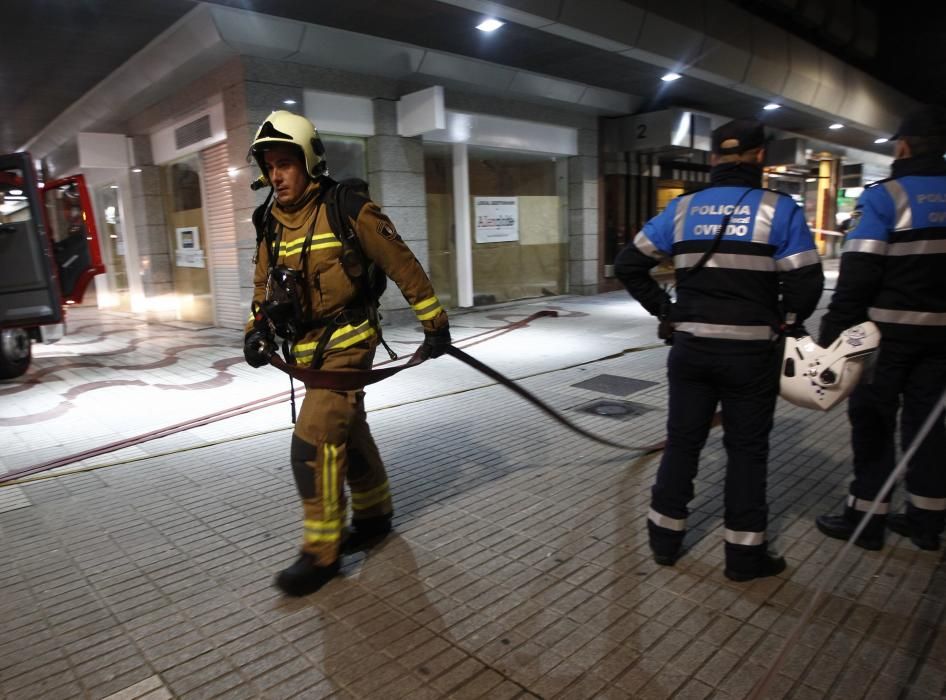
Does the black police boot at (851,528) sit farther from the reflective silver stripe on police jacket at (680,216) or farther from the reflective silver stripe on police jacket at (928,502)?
the reflective silver stripe on police jacket at (680,216)

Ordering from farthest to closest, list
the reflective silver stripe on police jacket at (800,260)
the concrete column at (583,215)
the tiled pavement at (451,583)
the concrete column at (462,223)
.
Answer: the concrete column at (583,215) < the concrete column at (462,223) < the reflective silver stripe on police jacket at (800,260) < the tiled pavement at (451,583)

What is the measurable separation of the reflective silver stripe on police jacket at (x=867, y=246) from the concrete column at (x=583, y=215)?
470 inches

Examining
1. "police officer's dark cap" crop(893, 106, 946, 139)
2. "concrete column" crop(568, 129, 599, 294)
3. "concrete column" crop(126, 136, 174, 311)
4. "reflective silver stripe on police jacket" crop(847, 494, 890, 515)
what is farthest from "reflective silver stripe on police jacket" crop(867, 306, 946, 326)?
"concrete column" crop(126, 136, 174, 311)

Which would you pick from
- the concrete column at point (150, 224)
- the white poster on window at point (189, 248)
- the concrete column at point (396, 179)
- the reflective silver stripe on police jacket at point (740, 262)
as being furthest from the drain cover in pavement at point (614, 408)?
the concrete column at point (150, 224)

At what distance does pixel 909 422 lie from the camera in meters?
3.11

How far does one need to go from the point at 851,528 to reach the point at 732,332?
1417 mm

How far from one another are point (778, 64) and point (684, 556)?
1305cm

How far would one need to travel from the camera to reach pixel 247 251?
10.1 metres

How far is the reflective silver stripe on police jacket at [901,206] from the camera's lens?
2918mm

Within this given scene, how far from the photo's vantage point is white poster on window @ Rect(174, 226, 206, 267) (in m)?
12.2

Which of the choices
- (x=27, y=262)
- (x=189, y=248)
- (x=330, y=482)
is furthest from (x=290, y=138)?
(x=189, y=248)

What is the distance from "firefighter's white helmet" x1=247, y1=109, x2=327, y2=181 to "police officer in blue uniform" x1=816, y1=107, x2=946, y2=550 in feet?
8.06

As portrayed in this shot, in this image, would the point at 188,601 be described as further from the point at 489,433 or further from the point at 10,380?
the point at 10,380

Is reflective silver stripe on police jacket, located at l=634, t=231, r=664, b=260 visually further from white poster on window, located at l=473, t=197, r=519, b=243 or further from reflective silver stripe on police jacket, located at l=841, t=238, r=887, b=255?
white poster on window, located at l=473, t=197, r=519, b=243
